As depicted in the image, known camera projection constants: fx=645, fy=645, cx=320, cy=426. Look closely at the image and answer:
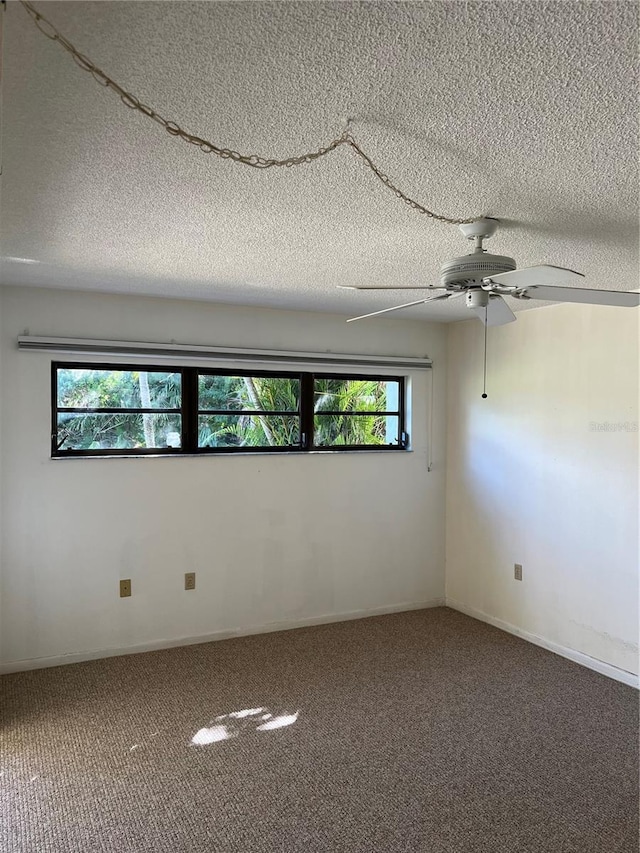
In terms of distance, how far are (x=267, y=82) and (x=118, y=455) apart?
9.82ft

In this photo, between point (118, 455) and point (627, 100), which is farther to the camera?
point (118, 455)

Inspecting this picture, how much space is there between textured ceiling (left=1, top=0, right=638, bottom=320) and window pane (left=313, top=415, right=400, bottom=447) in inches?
74.8

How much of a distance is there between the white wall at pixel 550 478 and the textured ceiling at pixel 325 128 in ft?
3.56

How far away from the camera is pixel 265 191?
2.12m

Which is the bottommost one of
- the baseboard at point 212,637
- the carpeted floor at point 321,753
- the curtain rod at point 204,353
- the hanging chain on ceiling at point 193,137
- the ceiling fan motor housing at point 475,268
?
the carpeted floor at point 321,753

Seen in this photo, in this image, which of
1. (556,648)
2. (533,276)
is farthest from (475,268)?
(556,648)

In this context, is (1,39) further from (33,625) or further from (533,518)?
(533,518)

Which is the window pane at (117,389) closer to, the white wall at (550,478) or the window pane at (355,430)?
the window pane at (355,430)


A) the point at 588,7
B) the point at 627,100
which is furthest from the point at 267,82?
the point at 627,100

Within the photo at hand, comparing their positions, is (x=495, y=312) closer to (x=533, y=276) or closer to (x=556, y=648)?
(x=533, y=276)

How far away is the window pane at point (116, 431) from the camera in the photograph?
13.0 ft

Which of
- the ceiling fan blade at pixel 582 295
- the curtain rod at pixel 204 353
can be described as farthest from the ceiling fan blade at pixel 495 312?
the curtain rod at pixel 204 353

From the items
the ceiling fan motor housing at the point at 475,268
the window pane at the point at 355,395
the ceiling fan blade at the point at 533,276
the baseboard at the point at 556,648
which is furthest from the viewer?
the window pane at the point at 355,395

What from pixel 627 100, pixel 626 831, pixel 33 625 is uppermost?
pixel 627 100
